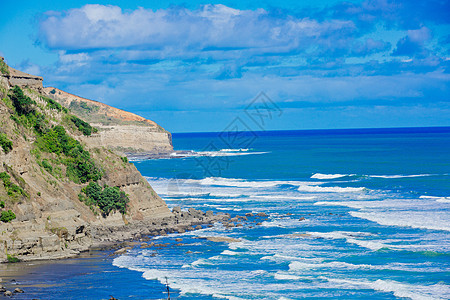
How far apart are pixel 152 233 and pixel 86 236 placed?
713 centimetres

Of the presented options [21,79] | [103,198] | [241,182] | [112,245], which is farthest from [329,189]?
[112,245]

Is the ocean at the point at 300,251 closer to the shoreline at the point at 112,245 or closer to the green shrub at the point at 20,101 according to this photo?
the shoreline at the point at 112,245

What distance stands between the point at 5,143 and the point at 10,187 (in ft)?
13.2

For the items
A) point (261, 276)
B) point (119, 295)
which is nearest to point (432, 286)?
point (261, 276)

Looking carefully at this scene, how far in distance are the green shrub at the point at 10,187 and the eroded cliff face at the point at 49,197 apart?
0.63ft

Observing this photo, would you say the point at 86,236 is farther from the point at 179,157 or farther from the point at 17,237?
the point at 179,157

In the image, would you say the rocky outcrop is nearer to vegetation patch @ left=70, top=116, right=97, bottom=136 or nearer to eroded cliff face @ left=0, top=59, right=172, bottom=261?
eroded cliff face @ left=0, top=59, right=172, bottom=261

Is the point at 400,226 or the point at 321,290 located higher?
the point at 400,226

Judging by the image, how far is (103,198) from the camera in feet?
155

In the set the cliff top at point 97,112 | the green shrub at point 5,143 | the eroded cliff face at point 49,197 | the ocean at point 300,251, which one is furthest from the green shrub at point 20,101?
the cliff top at point 97,112

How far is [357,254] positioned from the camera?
4144cm

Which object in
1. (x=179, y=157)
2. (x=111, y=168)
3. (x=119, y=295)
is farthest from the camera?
(x=179, y=157)

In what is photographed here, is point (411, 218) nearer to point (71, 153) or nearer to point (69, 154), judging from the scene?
point (71, 153)

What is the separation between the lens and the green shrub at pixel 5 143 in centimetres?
4200
